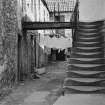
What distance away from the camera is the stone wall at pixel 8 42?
30.6 ft

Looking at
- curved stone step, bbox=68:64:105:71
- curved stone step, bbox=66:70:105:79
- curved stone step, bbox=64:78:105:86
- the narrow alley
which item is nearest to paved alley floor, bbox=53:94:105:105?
the narrow alley

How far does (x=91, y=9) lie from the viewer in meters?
12.9

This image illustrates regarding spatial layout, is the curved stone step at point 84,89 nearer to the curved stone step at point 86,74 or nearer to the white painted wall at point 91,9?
the curved stone step at point 86,74

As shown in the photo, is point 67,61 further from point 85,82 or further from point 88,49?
point 85,82

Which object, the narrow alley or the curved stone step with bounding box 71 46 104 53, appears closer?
the narrow alley

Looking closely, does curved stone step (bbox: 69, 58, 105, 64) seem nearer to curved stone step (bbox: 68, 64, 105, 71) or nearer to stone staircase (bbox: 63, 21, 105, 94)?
stone staircase (bbox: 63, 21, 105, 94)

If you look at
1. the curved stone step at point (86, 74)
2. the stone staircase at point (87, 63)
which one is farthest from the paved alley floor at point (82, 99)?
the curved stone step at point (86, 74)

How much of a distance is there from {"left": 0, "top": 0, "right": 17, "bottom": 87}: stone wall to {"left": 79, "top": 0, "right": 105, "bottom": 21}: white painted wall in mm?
3323

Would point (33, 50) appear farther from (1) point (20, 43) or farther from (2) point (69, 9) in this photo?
(2) point (69, 9)

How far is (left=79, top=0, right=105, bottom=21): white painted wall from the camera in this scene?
12.3m

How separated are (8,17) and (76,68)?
4.09m

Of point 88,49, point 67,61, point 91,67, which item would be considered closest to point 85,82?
point 91,67

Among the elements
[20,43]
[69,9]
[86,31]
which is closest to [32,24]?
[20,43]

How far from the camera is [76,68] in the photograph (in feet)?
24.7
